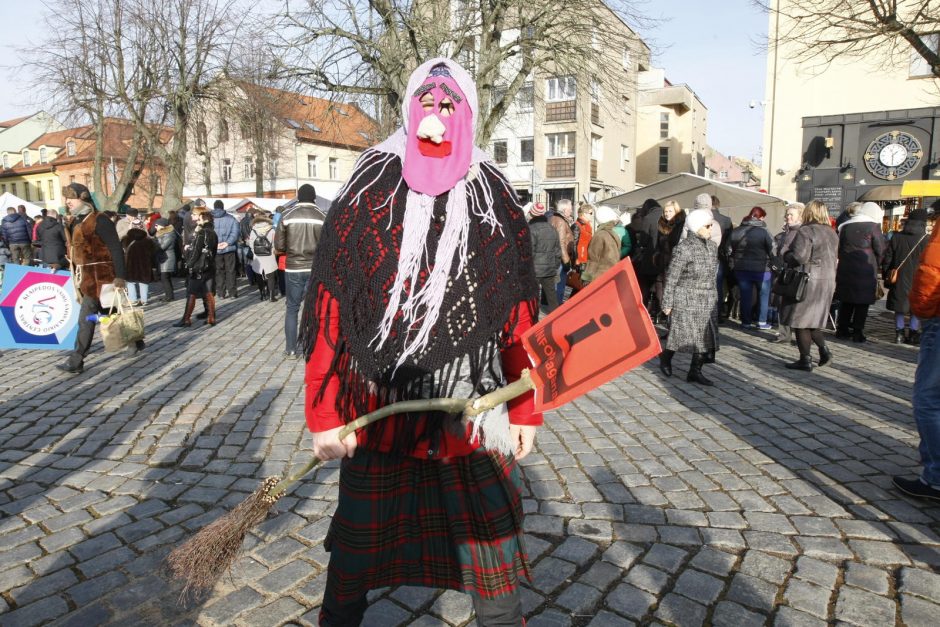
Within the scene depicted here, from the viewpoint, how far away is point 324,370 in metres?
1.80

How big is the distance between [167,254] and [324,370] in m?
11.9

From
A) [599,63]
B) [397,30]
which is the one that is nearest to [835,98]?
[599,63]

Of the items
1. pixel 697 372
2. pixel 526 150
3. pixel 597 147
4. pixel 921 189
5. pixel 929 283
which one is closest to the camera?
pixel 929 283

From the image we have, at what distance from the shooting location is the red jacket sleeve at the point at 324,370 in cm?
178

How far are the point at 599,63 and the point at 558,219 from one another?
597 cm

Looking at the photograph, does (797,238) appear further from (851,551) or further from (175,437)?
(175,437)

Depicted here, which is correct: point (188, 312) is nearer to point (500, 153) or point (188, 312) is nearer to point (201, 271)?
point (201, 271)

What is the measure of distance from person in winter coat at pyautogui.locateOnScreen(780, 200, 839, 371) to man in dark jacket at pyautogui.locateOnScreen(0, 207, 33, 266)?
17.6 meters

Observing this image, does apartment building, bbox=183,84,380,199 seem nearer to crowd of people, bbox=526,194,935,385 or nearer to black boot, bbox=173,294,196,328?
black boot, bbox=173,294,196,328

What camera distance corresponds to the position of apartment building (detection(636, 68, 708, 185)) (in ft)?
153

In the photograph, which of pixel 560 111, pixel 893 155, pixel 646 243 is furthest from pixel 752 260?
pixel 560 111

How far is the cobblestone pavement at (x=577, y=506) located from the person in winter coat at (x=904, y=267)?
2.63 meters

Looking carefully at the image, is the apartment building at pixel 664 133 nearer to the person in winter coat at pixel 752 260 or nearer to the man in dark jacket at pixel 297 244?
the person in winter coat at pixel 752 260

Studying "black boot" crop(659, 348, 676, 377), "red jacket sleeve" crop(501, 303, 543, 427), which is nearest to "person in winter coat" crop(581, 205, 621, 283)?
"black boot" crop(659, 348, 676, 377)
